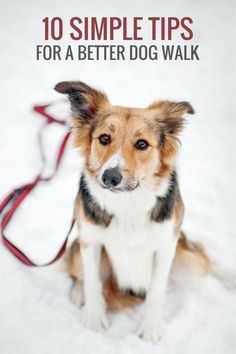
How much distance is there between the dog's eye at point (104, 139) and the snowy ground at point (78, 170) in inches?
47.2

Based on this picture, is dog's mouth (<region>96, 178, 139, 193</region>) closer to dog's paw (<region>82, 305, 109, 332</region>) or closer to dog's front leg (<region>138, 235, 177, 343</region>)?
dog's front leg (<region>138, 235, 177, 343</region>)

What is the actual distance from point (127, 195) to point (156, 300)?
76 centimetres

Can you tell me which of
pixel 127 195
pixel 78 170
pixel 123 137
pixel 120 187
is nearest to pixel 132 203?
pixel 127 195

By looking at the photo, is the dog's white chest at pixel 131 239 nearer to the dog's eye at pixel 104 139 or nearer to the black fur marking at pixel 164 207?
the black fur marking at pixel 164 207

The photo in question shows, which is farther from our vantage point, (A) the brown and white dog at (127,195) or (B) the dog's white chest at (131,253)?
(B) the dog's white chest at (131,253)

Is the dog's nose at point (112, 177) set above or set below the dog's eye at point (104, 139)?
below

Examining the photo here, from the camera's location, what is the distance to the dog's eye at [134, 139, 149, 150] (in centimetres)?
270

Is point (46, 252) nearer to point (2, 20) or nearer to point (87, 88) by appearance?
point (87, 88)

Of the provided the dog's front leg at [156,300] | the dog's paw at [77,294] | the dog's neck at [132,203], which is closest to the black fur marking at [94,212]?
the dog's neck at [132,203]

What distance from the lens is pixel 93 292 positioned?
122 inches

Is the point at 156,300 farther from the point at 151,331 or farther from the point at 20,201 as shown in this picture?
the point at 20,201

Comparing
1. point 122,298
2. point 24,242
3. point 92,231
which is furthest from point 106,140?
point 24,242

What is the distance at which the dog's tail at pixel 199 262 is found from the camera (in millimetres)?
3295

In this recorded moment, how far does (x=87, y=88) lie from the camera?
289 cm
